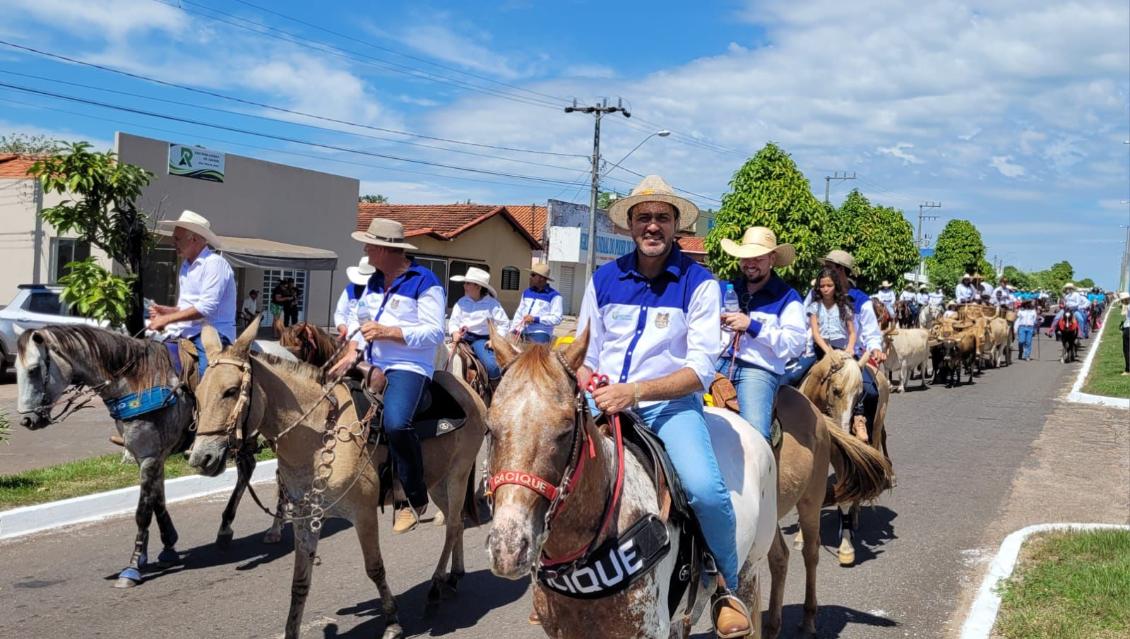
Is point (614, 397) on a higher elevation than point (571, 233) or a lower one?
lower

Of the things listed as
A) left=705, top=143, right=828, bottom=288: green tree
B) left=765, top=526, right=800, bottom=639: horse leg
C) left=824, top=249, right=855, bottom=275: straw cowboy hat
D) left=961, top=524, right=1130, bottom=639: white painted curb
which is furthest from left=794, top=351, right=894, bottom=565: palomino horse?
left=705, top=143, right=828, bottom=288: green tree

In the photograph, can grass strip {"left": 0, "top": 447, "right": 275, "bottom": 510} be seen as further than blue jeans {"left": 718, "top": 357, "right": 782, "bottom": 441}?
Yes

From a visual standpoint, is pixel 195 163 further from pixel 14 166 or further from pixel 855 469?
pixel 855 469

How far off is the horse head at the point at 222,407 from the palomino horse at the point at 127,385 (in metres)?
1.33

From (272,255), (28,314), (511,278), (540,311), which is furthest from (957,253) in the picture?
(28,314)

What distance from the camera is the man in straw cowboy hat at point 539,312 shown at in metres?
12.8

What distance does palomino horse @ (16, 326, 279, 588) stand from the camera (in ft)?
21.7

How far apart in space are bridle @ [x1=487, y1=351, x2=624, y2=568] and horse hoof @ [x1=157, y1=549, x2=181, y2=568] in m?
4.89

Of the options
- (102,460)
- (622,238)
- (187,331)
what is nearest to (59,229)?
(102,460)

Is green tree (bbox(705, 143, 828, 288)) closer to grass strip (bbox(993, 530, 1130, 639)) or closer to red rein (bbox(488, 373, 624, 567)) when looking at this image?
grass strip (bbox(993, 530, 1130, 639))

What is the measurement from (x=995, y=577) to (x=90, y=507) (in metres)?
7.69

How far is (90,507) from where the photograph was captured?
26.5 feet

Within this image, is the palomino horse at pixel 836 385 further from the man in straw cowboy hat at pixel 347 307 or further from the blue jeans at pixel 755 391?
the man in straw cowboy hat at pixel 347 307

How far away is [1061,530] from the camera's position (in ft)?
25.9
